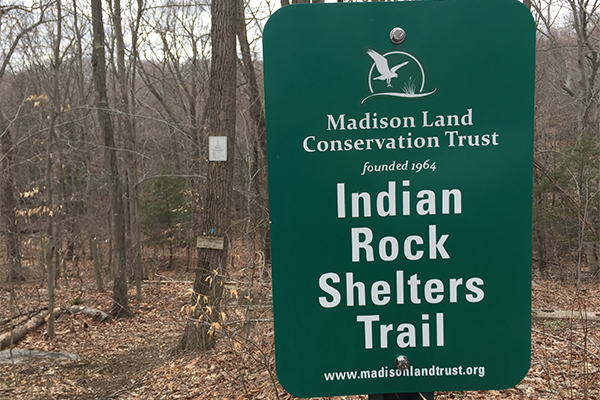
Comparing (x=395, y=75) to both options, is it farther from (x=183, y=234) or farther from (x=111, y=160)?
(x=183, y=234)

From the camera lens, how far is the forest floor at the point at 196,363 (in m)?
4.23

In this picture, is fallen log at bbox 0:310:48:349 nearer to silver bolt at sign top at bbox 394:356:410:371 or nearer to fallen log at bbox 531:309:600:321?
silver bolt at sign top at bbox 394:356:410:371

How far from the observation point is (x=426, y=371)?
1431 mm

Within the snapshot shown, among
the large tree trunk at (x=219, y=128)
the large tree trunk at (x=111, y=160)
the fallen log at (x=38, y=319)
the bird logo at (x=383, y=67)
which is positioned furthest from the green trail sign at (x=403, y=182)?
the large tree trunk at (x=111, y=160)

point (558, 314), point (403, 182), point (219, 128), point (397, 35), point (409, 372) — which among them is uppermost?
point (219, 128)

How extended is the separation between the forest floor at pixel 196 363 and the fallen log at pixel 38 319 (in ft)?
0.46

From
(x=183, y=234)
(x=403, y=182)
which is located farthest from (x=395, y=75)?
(x=183, y=234)

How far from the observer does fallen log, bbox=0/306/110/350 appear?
8706 millimetres

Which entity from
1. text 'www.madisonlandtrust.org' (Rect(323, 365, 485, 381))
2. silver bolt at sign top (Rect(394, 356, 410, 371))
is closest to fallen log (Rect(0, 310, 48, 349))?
text 'www.madisonlandtrust.org' (Rect(323, 365, 485, 381))

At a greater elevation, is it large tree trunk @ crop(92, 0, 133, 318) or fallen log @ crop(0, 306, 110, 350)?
large tree trunk @ crop(92, 0, 133, 318)

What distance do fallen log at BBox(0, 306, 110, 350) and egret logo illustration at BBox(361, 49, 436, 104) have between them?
30.5ft

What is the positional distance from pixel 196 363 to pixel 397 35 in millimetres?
5860

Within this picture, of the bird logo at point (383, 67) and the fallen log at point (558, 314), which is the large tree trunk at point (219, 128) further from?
the bird logo at point (383, 67)

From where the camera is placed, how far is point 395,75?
1359mm
